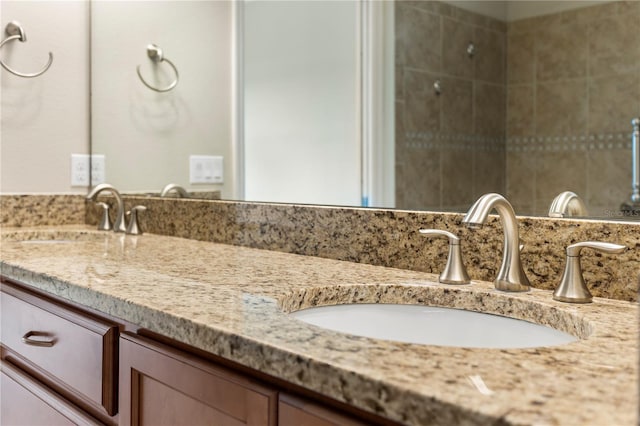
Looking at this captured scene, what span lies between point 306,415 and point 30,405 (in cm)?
86

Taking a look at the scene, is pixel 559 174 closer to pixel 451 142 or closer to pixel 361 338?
pixel 451 142

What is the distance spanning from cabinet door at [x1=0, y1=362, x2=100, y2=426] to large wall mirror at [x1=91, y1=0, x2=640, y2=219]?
68 cm

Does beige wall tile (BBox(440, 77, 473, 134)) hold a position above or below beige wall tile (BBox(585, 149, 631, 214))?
above

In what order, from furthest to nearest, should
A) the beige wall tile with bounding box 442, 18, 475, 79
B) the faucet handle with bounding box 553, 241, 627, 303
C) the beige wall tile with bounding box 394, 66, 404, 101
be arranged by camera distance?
the beige wall tile with bounding box 394, 66, 404, 101 → the beige wall tile with bounding box 442, 18, 475, 79 → the faucet handle with bounding box 553, 241, 627, 303

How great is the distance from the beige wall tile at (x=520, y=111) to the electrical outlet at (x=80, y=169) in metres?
1.70

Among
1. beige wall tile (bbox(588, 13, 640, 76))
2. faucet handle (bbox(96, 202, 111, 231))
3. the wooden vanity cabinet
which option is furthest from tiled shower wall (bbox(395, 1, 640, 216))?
faucet handle (bbox(96, 202, 111, 231))

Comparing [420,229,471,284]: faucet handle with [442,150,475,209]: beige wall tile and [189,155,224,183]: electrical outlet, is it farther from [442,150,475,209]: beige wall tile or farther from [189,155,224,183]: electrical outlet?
[189,155,224,183]: electrical outlet

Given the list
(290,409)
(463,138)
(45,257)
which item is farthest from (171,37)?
(290,409)

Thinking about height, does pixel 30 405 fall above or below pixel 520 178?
below

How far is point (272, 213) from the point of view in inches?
62.0

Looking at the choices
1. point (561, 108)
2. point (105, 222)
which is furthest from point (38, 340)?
point (561, 108)

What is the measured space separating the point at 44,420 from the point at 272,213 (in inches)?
26.3

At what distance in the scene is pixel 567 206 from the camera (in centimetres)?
103

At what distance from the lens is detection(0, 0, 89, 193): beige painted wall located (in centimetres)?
213
